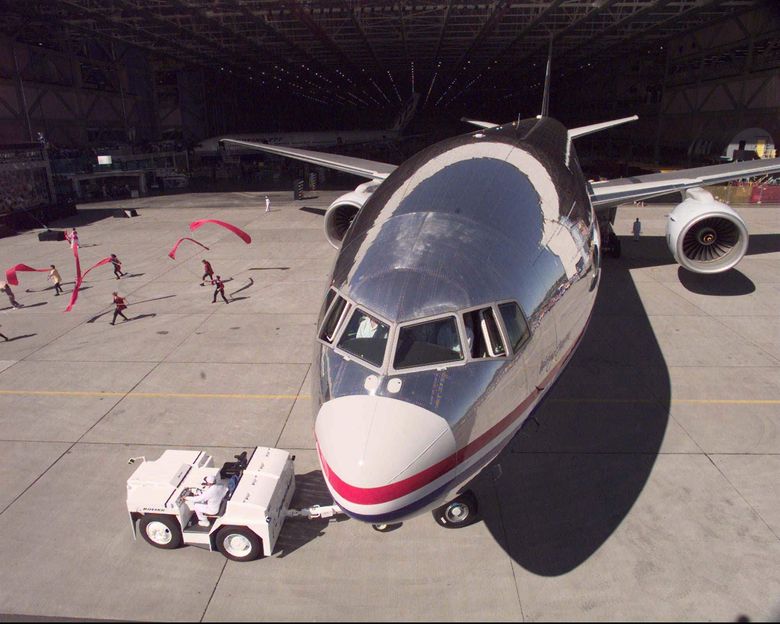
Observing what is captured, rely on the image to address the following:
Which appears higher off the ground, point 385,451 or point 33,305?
point 385,451

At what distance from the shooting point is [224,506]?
7.28m

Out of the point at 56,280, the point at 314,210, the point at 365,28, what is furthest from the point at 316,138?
the point at 56,280

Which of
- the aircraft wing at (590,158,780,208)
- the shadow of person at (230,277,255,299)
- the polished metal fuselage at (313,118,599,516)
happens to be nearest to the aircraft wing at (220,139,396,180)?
the shadow of person at (230,277,255,299)

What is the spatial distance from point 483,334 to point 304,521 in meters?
4.12

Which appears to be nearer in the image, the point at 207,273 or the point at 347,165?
the point at 207,273

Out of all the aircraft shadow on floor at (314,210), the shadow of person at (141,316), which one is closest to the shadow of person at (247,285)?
the shadow of person at (141,316)

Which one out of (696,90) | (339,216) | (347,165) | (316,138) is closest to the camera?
(339,216)

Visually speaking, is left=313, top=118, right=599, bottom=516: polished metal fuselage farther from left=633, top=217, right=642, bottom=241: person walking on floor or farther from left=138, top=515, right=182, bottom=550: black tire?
left=633, top=217, right=642, bottom=241: person walking on floor

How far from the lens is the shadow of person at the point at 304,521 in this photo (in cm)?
732

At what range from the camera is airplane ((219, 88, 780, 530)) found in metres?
5.27

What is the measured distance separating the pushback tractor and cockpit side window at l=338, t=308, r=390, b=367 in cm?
244

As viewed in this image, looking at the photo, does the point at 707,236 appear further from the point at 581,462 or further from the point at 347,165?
the point at 347,165

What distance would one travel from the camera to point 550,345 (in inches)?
268

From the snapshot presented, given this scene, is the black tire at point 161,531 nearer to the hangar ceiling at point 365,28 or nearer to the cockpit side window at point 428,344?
the cockpit side window at point 428,344
